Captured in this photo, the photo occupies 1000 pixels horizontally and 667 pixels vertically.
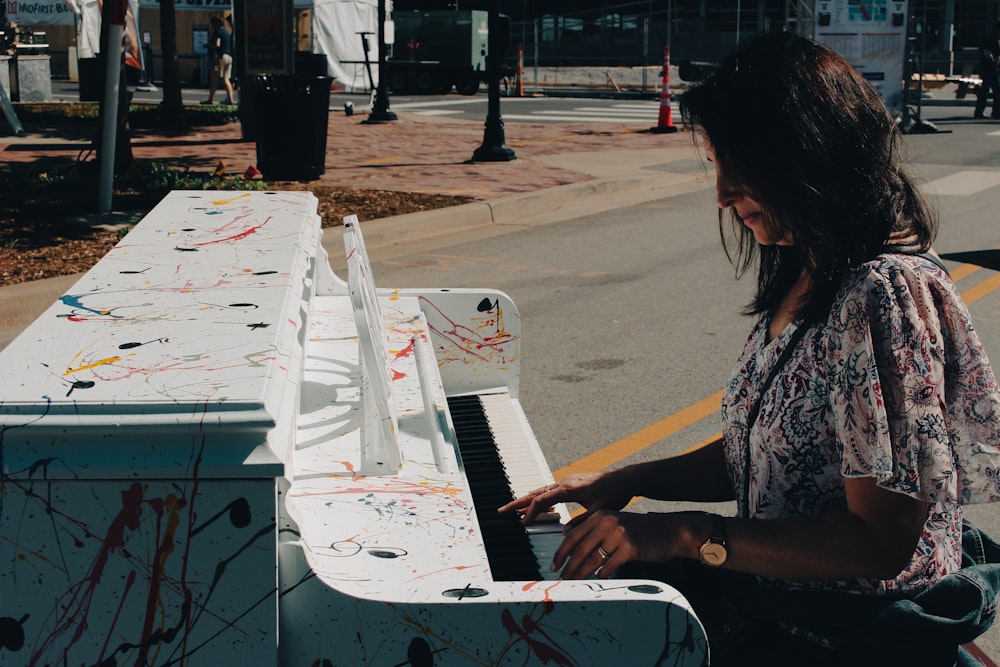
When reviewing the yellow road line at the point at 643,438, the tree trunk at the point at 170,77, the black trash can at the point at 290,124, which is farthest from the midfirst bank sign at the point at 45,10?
the yellow road line at the point at 643,438

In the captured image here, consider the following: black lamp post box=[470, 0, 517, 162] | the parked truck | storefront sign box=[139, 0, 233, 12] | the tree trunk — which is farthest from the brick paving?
storefront sign box=[139, 0, 233, 12]

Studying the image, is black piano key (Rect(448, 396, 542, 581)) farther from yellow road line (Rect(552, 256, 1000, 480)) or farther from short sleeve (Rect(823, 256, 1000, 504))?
yellow road line (Rect(552, 256, 1000, 480))

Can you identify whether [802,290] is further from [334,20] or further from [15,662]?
[334,20]

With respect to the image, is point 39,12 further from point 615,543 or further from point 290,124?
point 615,543

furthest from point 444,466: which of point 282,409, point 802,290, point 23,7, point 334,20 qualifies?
point 23,7

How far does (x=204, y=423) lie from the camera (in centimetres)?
156

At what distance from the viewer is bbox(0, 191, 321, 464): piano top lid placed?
1.57 m

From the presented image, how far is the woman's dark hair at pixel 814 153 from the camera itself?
5.95ft

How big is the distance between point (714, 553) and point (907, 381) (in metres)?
0.45

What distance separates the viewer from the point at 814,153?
1809 mm

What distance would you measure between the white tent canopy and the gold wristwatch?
29.6 meters

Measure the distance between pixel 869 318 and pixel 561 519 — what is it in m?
1.01

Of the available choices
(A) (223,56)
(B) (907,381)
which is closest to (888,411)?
(B) (907,381)

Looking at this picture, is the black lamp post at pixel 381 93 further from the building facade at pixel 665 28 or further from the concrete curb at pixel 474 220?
the building facade at pixel 665 28
